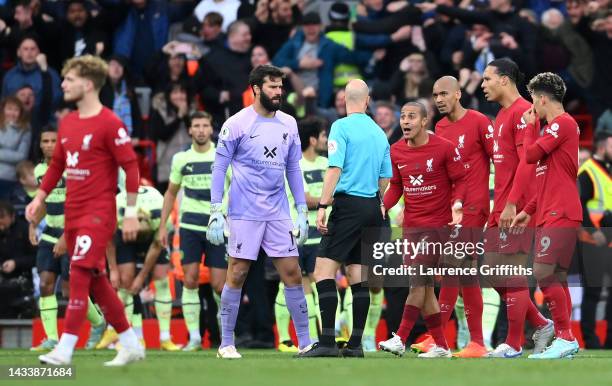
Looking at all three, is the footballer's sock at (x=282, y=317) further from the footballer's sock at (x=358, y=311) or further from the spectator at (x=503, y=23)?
the spectator at (x=503, y=23)

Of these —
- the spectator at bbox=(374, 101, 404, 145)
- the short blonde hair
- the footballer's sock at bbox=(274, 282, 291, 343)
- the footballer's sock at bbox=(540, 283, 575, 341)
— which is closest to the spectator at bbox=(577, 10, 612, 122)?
the spectator at bbox=(374, 101, 404, 145)

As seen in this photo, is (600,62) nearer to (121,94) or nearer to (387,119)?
(387,119)

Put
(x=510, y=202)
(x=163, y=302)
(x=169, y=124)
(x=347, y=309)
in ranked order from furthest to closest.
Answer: (x=169, y=124), (x=163, y=302), (x=347, y=309), (x=510, y=202)

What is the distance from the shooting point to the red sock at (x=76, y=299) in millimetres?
10859

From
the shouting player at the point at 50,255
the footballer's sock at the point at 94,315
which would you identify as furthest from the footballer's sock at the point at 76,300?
the shouting player at the point at 50,255

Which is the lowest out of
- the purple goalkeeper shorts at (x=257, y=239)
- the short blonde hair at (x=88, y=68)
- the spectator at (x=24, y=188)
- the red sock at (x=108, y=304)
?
the red sock at (x=108, y=304)

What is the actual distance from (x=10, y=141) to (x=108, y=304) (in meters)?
9.30

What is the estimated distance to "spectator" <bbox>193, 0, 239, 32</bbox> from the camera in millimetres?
21625

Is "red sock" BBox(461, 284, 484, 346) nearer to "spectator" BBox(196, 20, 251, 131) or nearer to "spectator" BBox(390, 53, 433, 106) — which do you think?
"spectator" BBox(390, 53, 433, 106)

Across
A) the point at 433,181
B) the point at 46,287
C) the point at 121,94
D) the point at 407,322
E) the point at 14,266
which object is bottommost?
the point at 407,322

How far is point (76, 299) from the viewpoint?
10.9 m

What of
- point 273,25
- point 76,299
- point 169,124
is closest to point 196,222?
point 169,124

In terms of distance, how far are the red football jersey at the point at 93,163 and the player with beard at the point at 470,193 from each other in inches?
142

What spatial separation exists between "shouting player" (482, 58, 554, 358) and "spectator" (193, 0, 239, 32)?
890cm
